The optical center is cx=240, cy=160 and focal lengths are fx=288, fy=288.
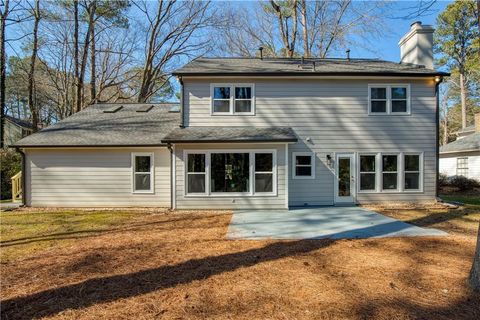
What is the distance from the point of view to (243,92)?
1109cm

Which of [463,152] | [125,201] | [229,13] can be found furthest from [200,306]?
[229,13]

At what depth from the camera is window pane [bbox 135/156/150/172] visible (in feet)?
36.7

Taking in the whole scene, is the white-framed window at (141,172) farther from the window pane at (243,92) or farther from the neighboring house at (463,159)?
the neighboring house at (463,159)

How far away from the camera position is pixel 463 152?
60.0ft

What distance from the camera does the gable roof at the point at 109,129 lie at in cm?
1102

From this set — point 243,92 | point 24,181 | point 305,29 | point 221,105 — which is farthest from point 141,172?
point 305,29

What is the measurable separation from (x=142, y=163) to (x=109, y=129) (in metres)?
2.41

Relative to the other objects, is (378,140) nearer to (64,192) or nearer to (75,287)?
(75,287)

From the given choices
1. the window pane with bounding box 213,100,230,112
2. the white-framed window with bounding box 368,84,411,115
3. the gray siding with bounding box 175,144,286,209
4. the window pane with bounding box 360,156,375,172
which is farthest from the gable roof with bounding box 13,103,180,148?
the white-framed window with bounding box 368,84,411,115

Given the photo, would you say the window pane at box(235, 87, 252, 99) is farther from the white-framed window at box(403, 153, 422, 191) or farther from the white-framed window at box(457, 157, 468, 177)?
the white-framed window at box(457, 157, 468, 177)

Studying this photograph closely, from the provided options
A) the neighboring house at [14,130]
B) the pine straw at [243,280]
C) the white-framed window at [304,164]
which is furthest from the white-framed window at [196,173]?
the neighboring house at [14,130]

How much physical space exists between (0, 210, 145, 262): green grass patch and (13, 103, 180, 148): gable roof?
264cm

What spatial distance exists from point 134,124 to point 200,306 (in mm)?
10613

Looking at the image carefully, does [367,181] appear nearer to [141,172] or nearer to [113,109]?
[141,172]
